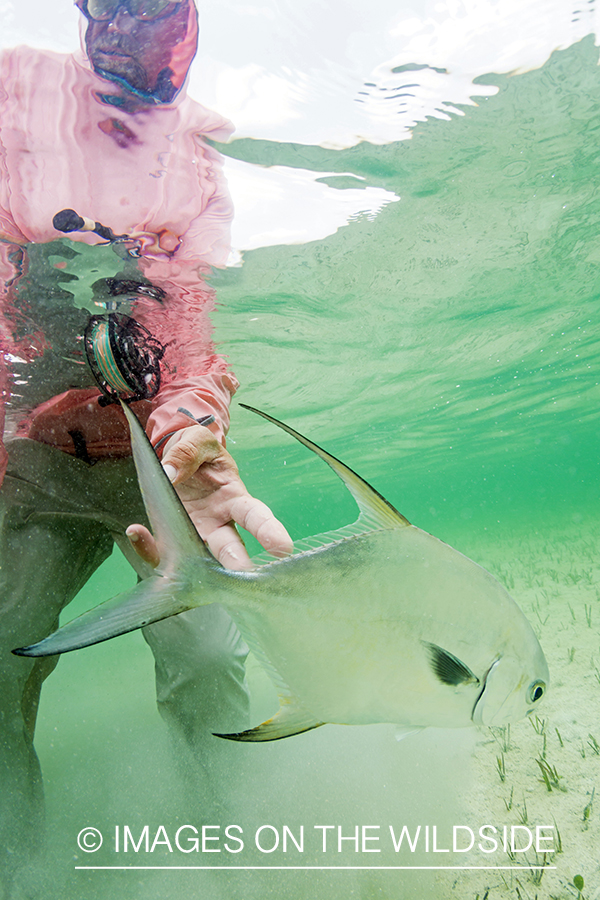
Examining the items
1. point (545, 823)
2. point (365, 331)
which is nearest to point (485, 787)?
point (545, 823)

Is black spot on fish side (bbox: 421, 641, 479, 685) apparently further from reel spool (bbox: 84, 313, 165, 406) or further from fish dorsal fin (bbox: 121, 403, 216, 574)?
reel spool (bbox: 84, 313, 165, 406)

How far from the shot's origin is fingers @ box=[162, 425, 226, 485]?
2193 mm

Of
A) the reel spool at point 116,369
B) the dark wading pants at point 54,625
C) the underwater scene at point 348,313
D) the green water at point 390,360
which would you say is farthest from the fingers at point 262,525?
the green water at point 390,360

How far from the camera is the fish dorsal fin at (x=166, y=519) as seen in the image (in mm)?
1250

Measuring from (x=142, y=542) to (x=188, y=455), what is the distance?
0.69 metres

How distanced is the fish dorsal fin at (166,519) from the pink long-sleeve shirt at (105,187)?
5.52 ft

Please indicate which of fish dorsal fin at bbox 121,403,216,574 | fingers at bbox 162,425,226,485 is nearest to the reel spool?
fingers at bbox 162,425,226,485

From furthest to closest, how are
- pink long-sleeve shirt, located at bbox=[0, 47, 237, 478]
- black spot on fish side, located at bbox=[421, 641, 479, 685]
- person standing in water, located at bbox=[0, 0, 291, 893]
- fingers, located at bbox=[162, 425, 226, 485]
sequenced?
pink long-sleeve shirt, located at bbox=[0, 47, 237, 478] → person standing in water, located at bbox=[0, 0, 291, 893] → fingers, located at bbox=[162, 425, 226, 485] → black spot on fish side, located at bbox=[421, 641, 479, 685]

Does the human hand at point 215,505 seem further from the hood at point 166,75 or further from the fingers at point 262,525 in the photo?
the hood at point 166,75

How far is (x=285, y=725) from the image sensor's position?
1.23 metres

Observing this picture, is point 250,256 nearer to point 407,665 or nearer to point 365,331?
point 365,331

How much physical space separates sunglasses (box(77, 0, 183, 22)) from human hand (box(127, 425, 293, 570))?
130 inches

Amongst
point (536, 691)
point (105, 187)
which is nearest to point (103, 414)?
point (105, 187)

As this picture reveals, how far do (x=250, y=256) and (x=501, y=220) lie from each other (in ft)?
14.8
